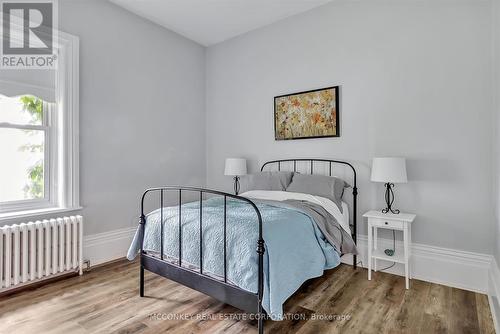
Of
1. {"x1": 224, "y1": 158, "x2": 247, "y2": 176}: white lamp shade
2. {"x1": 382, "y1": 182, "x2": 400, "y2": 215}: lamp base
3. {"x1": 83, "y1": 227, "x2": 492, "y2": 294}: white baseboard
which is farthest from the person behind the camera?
{"x1": 224, "y1": 158, "x2": 247, "y2": 176}: white lamp shade

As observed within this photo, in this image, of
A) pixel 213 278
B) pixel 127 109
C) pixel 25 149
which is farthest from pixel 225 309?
pixel 127 109

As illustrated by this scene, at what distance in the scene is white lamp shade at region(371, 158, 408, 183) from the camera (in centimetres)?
263

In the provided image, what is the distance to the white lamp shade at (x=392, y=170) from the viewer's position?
2.63 m

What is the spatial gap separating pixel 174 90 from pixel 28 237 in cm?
251

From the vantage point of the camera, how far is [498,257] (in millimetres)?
2207

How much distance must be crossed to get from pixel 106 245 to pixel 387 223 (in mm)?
3087

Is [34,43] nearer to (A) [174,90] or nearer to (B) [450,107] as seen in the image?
(A) [174,90]

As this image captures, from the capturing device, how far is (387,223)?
2719mm

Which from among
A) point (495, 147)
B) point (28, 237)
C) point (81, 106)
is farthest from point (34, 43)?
point (495, 147)

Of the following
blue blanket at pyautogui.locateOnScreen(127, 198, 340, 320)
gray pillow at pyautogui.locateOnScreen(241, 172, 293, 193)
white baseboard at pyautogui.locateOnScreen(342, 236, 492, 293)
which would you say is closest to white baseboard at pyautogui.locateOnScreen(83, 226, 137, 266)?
blue blanket at pyautogui.locateOnScreen(127, 198, 340, 320)

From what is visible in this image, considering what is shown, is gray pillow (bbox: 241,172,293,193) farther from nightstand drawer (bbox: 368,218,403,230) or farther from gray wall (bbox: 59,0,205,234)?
gray wall (bbox: 59,0,205,234)

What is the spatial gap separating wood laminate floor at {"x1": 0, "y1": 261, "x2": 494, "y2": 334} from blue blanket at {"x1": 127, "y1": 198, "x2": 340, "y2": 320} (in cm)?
38

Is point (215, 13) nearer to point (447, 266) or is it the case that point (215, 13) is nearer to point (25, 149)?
point (25, 149)

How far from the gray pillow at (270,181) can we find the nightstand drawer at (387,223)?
1.01m
